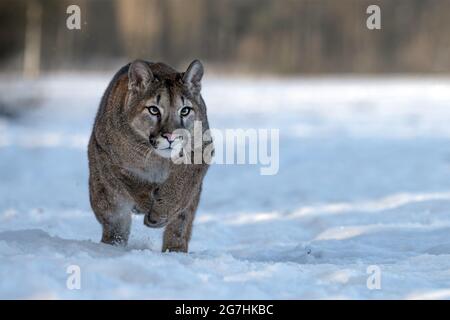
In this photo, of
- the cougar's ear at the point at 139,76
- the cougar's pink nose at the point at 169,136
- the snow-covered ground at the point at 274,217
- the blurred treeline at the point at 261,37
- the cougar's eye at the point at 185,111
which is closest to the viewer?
the snow-covered ground at the point at 274,217

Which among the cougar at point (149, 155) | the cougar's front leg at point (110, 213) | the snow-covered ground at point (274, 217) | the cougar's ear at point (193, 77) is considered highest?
the cougar's ear at point (193, 77)

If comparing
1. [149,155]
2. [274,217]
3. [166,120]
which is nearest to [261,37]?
[274,217]

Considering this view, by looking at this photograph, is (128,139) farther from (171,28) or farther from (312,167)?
(171,28)

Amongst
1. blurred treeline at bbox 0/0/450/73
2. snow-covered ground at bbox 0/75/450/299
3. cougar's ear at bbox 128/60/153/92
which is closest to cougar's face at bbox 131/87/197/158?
cougar's ear at bbox 128/60/153/92

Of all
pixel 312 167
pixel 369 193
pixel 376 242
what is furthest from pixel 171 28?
pixel 376 242

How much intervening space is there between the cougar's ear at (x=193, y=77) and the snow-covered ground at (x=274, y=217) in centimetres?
125

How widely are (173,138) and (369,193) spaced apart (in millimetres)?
5586

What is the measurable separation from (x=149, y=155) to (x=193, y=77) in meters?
0.68

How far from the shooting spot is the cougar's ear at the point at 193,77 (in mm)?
6078

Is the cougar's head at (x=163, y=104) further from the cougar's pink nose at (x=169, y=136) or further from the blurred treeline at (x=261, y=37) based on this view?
the blurred treeline at (x=261, y=37)

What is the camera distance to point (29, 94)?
2617cm

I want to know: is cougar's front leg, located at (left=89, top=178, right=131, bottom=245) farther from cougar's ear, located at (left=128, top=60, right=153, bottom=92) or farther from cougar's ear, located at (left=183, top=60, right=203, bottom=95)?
cougar's ear, located at (left=183, top=60, right=203, bottom=95)

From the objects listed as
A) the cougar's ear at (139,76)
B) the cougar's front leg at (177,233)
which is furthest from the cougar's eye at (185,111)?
the cougar's front leg at (177,233)

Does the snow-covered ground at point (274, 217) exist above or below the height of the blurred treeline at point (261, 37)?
below
